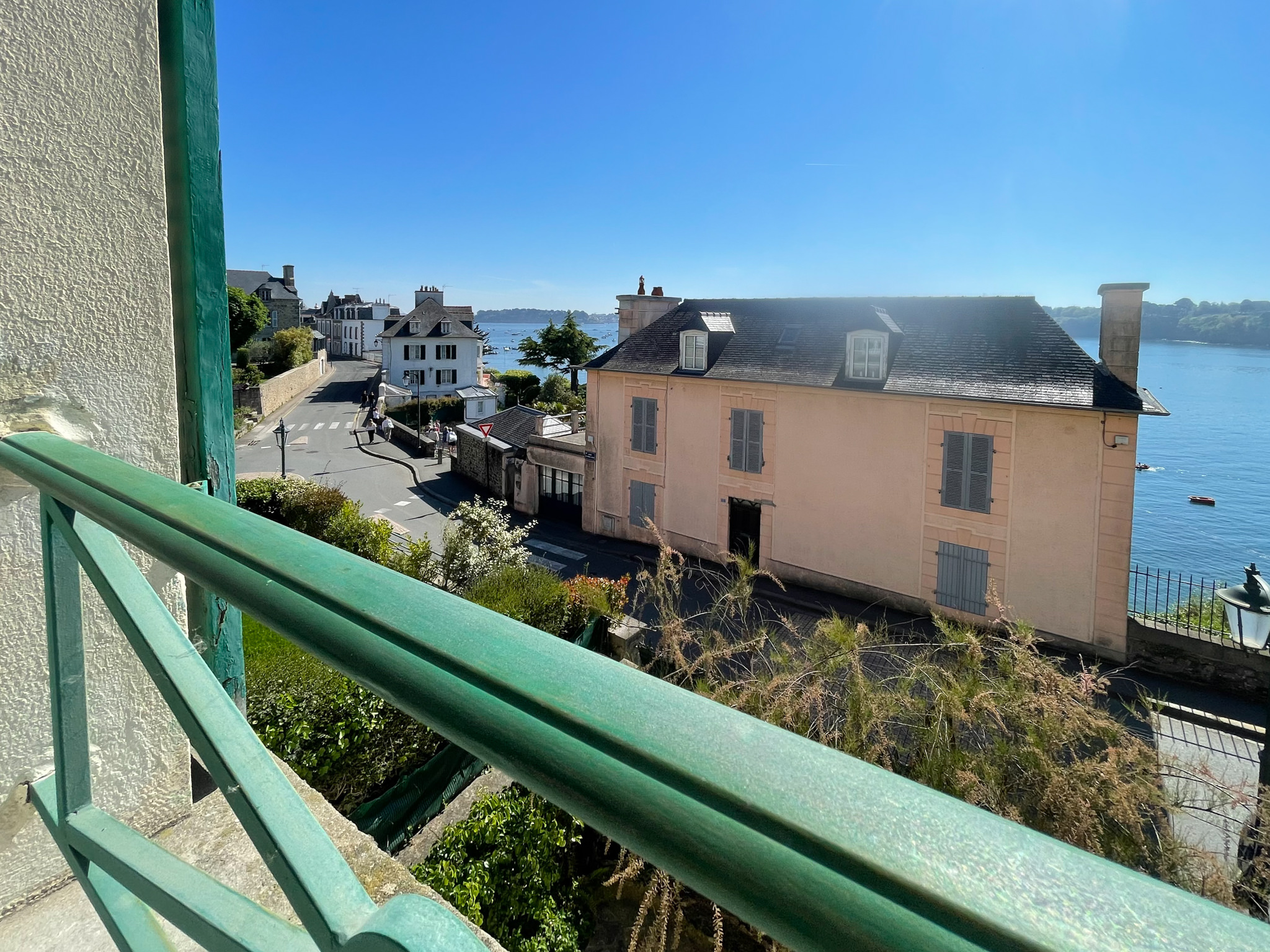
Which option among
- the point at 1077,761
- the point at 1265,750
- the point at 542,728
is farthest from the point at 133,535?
the point at 1265,750

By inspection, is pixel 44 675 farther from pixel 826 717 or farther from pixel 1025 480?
pixel 1025 480

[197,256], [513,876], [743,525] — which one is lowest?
[743,525]

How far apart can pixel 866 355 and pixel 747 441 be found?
11.0 feet

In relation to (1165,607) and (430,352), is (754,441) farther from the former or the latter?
(430,352)

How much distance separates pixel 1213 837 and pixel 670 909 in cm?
504

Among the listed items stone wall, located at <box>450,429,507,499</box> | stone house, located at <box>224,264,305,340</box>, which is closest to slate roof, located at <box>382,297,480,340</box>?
stone house, located at <box>224,264,305,340</box>

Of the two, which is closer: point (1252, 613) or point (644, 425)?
point (1252, 613)

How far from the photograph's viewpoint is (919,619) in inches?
601

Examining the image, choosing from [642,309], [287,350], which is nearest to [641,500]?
[642,309]

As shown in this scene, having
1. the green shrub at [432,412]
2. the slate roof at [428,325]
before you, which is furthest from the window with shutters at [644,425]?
the slate roof at [428,325]

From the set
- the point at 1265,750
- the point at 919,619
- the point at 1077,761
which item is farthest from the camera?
the point at 919,619

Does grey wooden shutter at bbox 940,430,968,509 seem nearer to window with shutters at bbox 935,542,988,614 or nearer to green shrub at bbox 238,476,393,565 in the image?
window with shutters at bbox 935,542,988,614

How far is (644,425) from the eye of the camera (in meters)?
19.8

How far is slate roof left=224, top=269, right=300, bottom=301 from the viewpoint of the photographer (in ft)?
195
